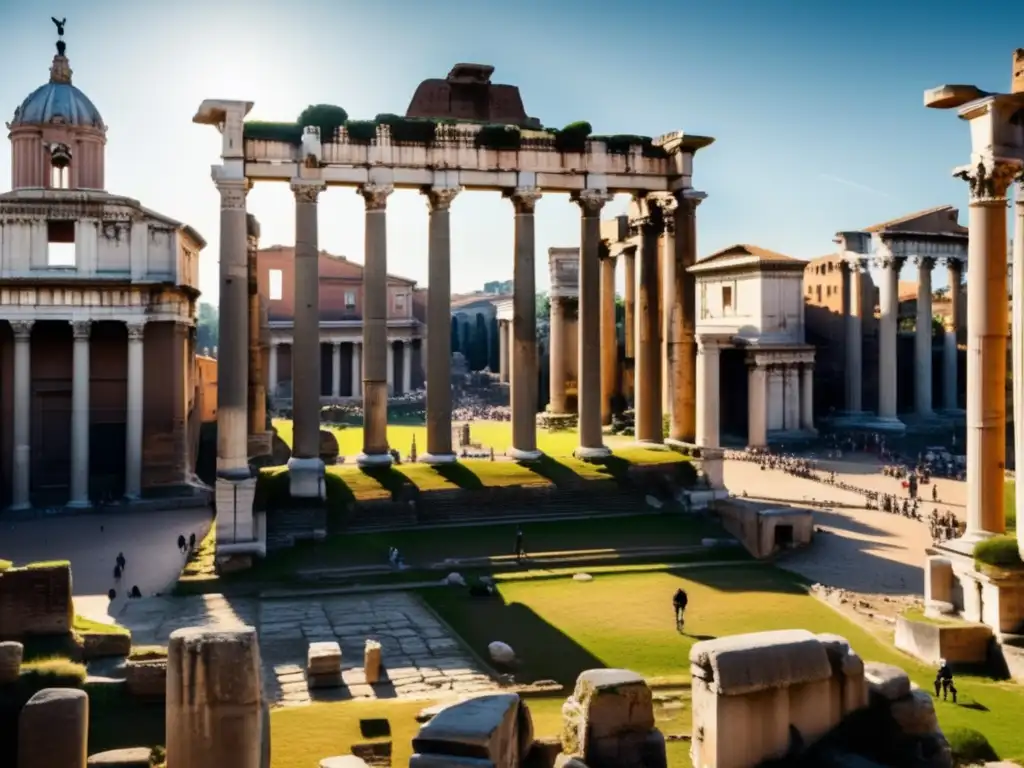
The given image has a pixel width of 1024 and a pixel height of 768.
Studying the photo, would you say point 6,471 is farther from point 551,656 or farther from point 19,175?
point 551,656

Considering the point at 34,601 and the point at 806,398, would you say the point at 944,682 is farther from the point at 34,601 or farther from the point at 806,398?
the point at 806,398

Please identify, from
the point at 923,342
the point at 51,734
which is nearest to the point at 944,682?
the point at 51,734

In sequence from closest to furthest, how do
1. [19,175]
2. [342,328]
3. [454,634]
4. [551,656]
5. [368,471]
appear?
[551,656]
[454,634]
[368,471]
[19,175]
[342,328]

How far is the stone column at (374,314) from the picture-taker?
2678 centimetres

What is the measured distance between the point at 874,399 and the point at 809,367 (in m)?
6.39

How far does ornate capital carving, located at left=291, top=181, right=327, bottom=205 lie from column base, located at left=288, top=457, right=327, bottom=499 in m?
6.49

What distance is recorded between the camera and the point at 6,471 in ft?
109

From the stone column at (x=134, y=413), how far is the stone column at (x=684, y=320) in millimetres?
17054

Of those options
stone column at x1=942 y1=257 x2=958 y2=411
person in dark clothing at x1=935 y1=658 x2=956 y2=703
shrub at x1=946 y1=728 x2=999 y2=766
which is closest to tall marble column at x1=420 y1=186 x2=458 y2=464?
person in dark clothing at x1=935 y1=658 x2=956 y2=703

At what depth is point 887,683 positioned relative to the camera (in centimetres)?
1158

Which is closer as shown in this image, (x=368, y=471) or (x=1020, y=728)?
(x=1020, y=728)

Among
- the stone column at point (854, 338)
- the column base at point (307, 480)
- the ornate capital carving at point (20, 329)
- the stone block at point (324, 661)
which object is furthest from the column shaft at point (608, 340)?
the stone block at point (324, 661)

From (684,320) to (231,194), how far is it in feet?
41.7

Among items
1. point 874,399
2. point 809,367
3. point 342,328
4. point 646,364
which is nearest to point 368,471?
point 646,364
